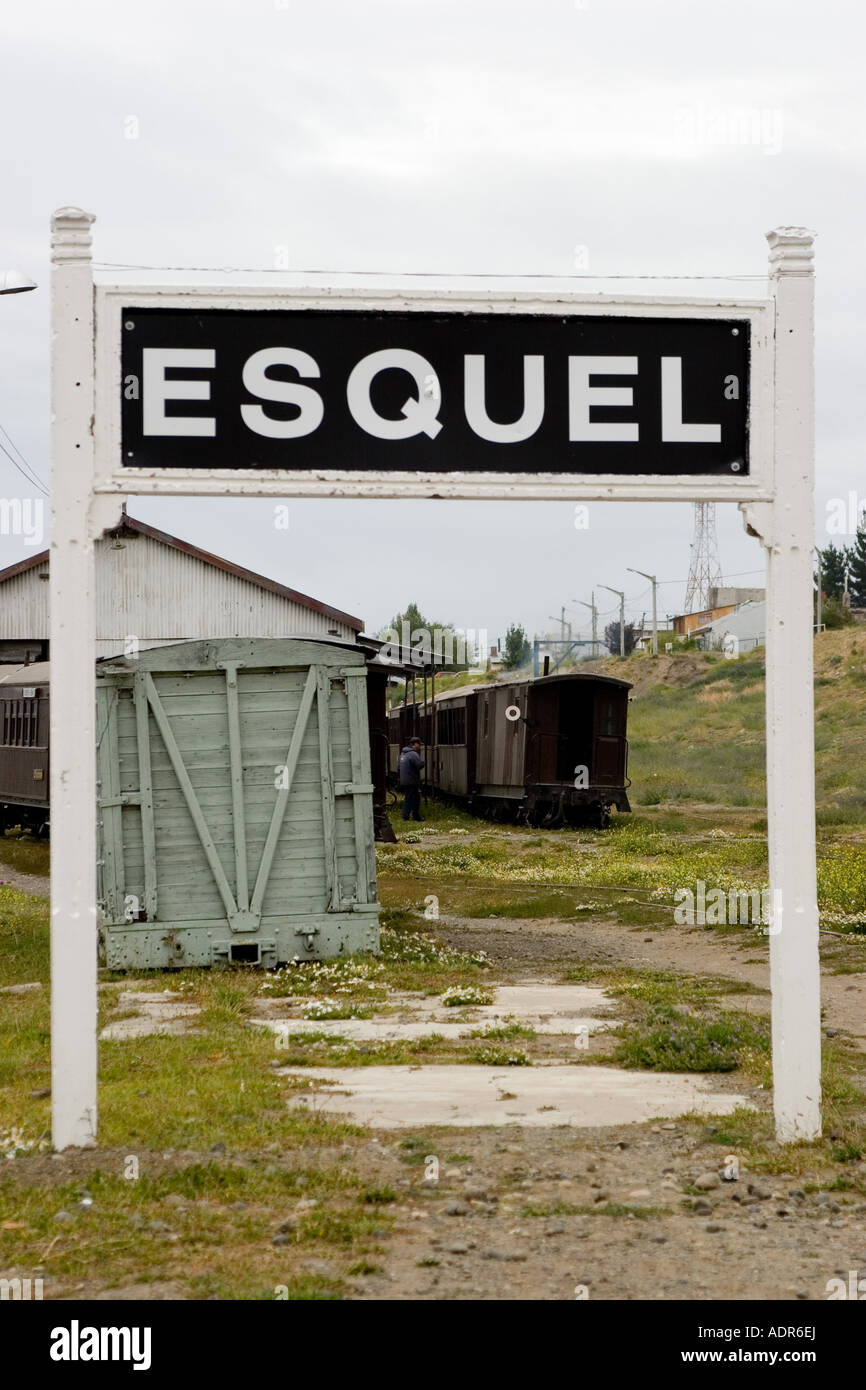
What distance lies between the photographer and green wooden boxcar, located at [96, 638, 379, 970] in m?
11.8

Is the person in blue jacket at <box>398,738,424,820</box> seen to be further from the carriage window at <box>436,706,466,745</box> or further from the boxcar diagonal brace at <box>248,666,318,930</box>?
the boxcar diagonal brace at <box>248,666,318,930</box>

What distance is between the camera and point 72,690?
6355 mm

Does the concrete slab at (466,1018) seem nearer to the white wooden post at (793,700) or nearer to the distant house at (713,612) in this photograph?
the white wooden post at (793,700)

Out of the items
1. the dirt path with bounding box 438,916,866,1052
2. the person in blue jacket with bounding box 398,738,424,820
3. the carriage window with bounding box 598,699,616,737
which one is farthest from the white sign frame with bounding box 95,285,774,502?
the person in blue jacket with bounding box 398,738,424,820

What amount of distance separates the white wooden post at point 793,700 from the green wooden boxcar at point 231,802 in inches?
223

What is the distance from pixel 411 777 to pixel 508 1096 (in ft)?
76.6

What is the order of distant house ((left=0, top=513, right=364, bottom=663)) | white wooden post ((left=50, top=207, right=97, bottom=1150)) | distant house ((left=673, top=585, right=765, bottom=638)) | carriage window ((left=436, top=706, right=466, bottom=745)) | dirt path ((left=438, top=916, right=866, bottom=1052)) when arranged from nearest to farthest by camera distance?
white wooden post ((left=50, top=207, right=97, bottom=1150)) → dirt path ((left=438, top=916, right=866, bottom=1052)) → distant house ((left=0, top=513, right=364, bottom=663)) → carriage window ((left=436, top=706, right=466, bottom=745)) → distant house ((left=673, top=585, right=765, bottom=638))

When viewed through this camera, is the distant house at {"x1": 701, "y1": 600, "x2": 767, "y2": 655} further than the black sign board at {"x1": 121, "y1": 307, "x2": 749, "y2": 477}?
Yes

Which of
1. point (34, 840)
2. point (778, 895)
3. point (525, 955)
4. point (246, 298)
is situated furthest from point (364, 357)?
point (34, 840)

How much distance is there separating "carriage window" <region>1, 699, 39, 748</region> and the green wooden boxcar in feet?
49.9

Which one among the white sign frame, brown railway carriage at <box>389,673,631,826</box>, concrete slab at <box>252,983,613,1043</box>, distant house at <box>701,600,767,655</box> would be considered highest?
distant house at <box>701,600,767,655</box>

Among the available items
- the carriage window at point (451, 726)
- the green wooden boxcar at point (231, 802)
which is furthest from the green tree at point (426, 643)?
the green wooden boxcar at point (231, 802)

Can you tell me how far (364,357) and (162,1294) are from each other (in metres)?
4.11
